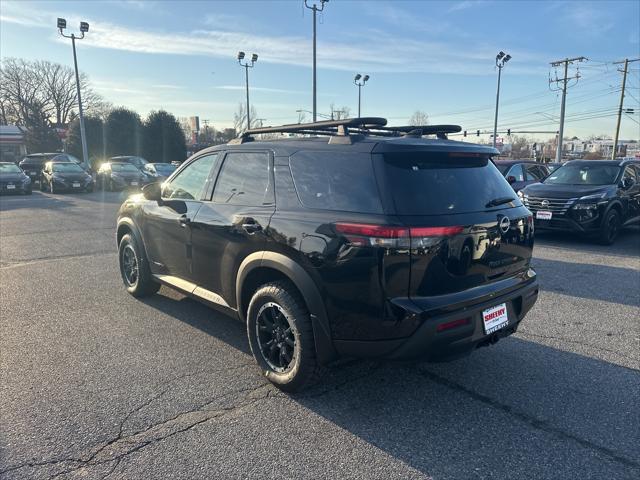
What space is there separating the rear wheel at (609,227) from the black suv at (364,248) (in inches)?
265

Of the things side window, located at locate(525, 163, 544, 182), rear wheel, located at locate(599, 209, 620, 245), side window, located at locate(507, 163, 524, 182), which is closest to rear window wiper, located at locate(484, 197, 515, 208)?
rear wheel, located at locate(599, 209, 620, 245)

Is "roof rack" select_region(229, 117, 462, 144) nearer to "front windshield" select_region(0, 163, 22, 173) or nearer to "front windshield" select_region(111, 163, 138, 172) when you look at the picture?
"front windshield" select_region(111, 163, 138, 172)

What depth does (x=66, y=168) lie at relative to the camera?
2173cm

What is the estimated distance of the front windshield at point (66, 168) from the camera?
21334 mm

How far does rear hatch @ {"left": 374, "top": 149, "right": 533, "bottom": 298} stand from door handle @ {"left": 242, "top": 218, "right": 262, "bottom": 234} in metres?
1.04

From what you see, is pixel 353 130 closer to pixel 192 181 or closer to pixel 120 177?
pixel 192 181

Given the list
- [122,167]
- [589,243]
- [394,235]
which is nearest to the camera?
[394,235]

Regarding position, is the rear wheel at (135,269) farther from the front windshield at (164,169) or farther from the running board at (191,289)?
the front windshield at (164,169)

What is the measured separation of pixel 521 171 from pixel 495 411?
10.8 metres

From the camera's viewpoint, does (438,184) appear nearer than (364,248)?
No

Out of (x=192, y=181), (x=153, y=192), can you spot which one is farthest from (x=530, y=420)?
(x=153, y=192)

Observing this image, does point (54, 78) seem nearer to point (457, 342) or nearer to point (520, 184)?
point (520, 184)

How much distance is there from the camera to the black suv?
2.77 m

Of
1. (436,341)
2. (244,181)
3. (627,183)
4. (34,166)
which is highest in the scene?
(244,181)
